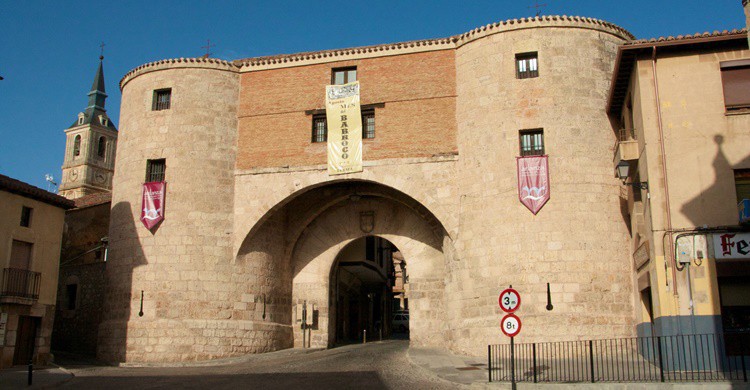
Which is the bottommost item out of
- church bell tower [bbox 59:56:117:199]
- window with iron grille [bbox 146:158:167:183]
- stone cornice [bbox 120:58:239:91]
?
window with iron grille [bbox 146:158:167:183]

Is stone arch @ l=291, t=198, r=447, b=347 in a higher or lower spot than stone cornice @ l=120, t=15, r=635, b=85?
lower

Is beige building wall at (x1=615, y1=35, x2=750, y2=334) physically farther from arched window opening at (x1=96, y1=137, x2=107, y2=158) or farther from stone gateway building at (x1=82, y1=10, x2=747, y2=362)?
arched window opening at (x1=96, y1=137, x2=107, y2=158)

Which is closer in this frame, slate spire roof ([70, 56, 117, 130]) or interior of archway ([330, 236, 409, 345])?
interior of archway ([330, 236, 409, 345])

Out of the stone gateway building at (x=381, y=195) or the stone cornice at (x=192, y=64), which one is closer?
the stone gateway building at (x=381, y=195)

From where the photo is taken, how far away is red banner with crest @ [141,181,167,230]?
27172mm

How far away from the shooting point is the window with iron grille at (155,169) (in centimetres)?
2792

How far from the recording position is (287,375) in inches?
801

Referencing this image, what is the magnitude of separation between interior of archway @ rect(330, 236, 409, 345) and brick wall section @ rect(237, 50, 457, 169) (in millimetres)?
5143

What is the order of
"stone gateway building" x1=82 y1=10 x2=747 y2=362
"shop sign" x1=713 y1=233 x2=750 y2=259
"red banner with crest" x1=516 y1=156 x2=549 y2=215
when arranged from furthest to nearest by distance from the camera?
"red banner with crest" x1=516 y1=156 x2=549 y2=215
"stone gateway building" x1=82 y1=10 x2=747 y2=362
"shop sign" x1=713 y1=233 x2=750 y2=259

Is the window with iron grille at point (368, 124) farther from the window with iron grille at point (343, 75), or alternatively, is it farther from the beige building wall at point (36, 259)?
the beige building wall at point (36, 259)

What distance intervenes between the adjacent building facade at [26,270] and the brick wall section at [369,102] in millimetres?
7193

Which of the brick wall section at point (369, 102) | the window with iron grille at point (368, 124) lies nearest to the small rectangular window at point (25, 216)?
the brick wall section at point (369, 102)

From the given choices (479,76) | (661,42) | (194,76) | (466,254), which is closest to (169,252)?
(194,76)

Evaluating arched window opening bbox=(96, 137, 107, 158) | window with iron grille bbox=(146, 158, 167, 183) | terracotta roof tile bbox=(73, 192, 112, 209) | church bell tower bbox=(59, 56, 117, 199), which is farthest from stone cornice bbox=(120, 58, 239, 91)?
arched window opening bbox=(96, 137, 107, 158)
